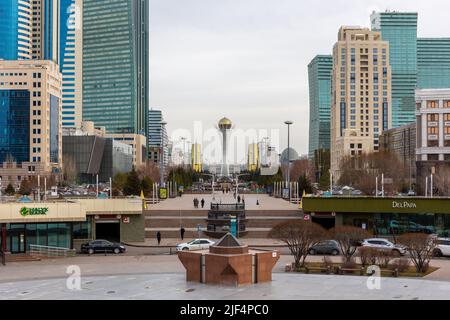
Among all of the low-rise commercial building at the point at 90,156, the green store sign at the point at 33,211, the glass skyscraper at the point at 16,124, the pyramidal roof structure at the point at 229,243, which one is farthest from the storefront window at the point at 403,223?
the low-rise commercial building at the point at 90,156

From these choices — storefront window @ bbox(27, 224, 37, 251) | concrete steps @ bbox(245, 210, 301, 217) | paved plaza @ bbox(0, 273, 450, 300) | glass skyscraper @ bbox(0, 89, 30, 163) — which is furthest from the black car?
glass skyscraper @ bbox(0, 89, 30, 163)

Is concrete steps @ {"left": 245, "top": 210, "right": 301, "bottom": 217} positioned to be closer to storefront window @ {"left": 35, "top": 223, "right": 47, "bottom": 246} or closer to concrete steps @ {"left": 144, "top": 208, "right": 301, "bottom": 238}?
concrete steps @ {"left": 144, "top": 208, "right": 301, "bottom": 238}

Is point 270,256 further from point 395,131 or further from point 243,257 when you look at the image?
point 395,131

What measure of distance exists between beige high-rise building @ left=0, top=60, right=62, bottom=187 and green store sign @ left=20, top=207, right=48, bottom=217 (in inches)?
3755

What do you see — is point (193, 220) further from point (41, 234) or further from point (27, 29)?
point (27, 29)

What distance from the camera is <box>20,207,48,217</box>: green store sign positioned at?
1522 inches

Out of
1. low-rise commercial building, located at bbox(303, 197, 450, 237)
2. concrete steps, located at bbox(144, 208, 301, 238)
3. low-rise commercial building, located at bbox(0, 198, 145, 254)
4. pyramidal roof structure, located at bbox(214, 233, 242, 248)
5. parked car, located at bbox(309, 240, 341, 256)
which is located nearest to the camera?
pyramidal roof structure, located at bbox(214, 233, 242, 248)

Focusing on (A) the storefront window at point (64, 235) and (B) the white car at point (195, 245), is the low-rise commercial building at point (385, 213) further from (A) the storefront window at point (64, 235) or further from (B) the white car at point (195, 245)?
(A) the storefront window at point (64, 235)

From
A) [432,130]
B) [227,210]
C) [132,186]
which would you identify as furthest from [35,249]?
[432,130]

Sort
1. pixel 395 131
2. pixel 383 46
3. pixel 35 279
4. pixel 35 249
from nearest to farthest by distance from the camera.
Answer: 1. pixel 35 279
2. pixel 35 249
3. pixel 395 131
4. pixel 383 46

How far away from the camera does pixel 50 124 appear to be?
13612cm

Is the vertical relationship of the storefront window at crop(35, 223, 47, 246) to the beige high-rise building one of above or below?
below

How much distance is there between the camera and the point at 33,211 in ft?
128
